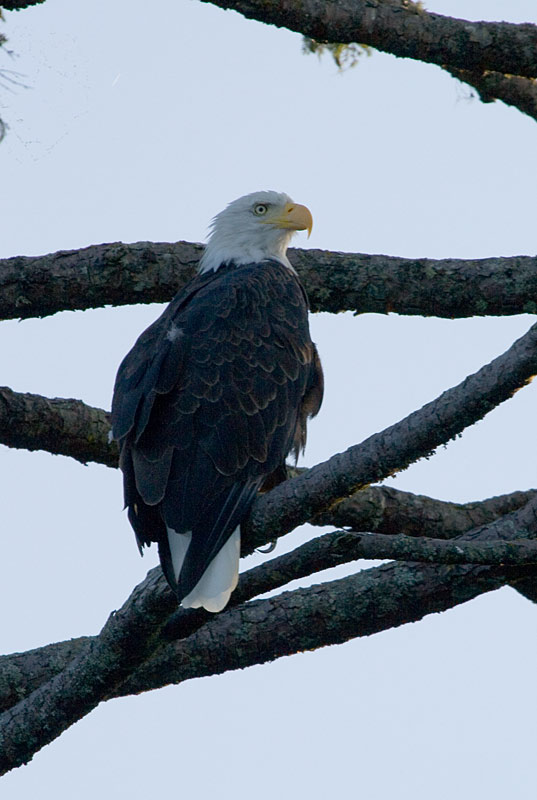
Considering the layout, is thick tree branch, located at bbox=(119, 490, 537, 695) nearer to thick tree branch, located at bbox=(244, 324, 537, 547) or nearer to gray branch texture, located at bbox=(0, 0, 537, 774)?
gray branch texture, located at bbox=(0, 0, 537, 774)

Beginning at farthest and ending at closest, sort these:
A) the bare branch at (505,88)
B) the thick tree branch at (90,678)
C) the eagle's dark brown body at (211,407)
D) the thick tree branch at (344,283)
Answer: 1. the bare branch at (505,88)
2. the thick tree branch at (344,283)
3. the eagle's dark brown body at (211,407)
4. the thick tree branch at (90,678)

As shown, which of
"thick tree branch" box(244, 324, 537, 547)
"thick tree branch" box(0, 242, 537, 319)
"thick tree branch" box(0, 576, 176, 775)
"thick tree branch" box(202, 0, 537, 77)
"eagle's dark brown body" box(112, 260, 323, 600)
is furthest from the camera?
"thick tree branch" box(202, 0, 537, 77)

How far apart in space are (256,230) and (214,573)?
2698mm

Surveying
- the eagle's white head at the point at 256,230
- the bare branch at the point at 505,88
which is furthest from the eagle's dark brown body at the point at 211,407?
Result: the bare branch at the point at 505,88

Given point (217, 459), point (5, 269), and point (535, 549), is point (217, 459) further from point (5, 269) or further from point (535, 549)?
point (5, 269)

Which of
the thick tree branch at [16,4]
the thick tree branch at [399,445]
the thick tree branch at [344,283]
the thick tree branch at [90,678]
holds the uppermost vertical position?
the thick tree branch at [16,4]

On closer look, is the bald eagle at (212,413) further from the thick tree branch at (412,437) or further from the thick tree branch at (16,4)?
the thick tree branch at (16,4)

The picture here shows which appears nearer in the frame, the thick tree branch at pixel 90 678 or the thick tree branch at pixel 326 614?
the thick tree branch at pixel 90 678

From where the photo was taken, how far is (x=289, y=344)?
→ 16.3 feet

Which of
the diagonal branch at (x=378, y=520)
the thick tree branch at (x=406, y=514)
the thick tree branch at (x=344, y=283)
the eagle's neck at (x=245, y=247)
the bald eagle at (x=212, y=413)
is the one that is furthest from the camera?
the eagle's neck at (x=245, y=247)

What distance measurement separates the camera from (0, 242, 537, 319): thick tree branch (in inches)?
220

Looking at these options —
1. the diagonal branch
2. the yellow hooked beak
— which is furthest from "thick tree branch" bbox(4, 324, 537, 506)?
the yellow hooked beak

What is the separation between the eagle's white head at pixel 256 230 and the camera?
5984mm

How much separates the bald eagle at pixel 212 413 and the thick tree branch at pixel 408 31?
4.57ft
